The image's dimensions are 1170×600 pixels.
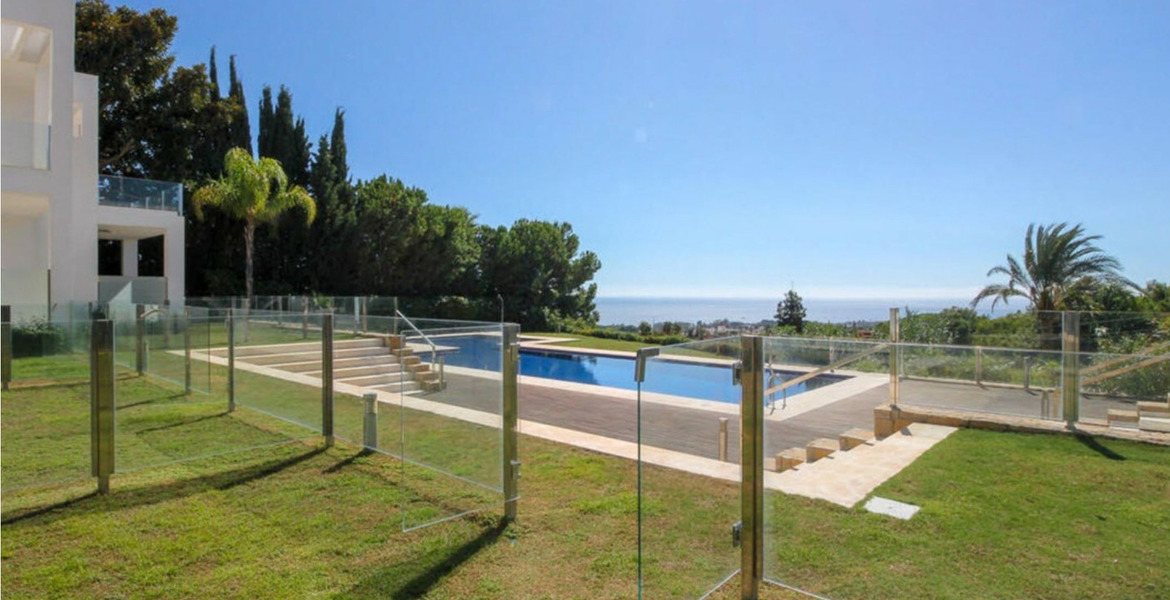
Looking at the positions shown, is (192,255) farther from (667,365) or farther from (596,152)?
(667,365)

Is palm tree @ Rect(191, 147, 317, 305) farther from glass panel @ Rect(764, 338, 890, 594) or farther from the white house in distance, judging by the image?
glass panel @ Rect(764, 338, 890, 594)

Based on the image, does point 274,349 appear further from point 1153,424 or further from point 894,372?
point 1153,424

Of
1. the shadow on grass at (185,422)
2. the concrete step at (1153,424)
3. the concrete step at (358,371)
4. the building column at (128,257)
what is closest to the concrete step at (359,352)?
the concrete step at (358,371)

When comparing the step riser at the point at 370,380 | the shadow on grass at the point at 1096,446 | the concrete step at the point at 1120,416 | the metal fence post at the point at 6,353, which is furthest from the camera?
the concrete step at the point at 1120,416

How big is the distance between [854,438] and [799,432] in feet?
6.61

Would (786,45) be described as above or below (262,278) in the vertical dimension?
above

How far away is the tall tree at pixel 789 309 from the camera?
23.7 meters

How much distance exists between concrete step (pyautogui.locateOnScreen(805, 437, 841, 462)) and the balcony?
1820cm

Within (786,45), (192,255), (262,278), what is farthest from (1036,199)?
(192,255)

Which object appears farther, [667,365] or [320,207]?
[320,207]

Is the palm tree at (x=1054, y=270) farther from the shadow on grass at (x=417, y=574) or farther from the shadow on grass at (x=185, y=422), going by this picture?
the shadow on grass at (x=185, y=422)

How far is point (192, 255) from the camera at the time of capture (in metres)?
23.3

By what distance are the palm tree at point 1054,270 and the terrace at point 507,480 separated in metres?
12.0

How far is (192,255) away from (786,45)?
903 inches
